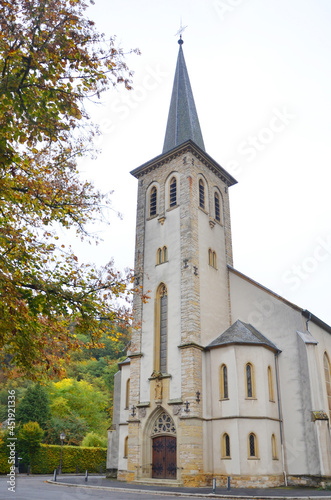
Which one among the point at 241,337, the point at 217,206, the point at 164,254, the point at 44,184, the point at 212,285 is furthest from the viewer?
the point at 217,206

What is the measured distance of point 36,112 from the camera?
7504 mm

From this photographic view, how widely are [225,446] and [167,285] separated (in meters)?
8.89

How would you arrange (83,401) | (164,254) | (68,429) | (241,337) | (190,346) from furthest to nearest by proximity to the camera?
(83,401) → (68,429) → (164,254) → (241,337) → (190,346)

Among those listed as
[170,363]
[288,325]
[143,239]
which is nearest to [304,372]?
[288,325]

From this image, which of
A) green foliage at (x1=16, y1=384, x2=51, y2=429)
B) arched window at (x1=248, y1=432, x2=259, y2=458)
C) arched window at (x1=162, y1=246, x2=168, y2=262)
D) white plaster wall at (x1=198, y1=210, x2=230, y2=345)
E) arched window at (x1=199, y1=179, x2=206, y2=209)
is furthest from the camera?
green foliage at (x1=16, y1=384, x2=51, y2=429)

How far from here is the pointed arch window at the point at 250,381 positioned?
20672 mm

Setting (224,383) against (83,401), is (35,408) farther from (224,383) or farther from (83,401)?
(224,383)

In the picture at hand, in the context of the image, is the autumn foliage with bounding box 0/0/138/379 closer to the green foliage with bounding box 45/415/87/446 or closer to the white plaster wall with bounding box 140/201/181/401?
the white plaster wall with bounding box 140/201/181/401

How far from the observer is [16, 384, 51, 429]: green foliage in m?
38.9

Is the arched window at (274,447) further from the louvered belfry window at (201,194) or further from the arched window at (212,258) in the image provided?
the louvered belfry window at (201,194)

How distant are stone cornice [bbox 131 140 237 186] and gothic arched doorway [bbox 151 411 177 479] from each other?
1572 cm

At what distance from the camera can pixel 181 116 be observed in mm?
31375

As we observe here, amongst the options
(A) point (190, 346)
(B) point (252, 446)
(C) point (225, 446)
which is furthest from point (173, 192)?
(B) point (252, 446)

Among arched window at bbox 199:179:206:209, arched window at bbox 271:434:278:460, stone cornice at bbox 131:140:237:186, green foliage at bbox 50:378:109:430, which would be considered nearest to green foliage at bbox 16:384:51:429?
green foliage at bbox 50:378:109:430
